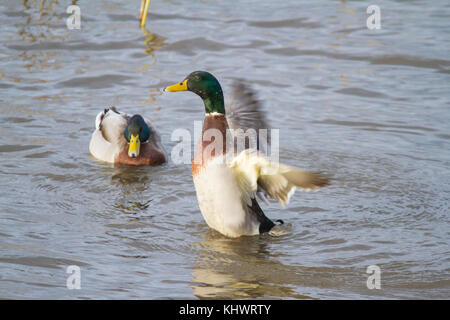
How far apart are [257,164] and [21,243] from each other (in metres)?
1.86

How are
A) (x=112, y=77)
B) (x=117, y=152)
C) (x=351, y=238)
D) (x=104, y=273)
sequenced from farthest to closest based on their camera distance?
(x=112, y=77)
(x=117, y=152)
(x=351, y=238)
(x=104, y=273)

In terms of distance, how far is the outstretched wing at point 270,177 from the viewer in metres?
5.14

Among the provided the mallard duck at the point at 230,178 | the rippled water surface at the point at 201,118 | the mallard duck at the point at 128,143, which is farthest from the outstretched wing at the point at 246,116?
the mallard duck at the point at 128,143

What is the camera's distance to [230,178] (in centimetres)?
565

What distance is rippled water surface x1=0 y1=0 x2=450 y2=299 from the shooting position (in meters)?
5.33

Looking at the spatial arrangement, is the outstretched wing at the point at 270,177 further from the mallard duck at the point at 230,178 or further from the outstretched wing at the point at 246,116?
the outstretched wing at the point at 246,116

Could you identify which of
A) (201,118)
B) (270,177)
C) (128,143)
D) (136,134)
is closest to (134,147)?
(136,134)

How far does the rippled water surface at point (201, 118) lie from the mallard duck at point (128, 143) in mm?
152

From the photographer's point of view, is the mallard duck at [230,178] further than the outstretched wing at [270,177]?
Yes

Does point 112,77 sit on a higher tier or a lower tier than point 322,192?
higher
